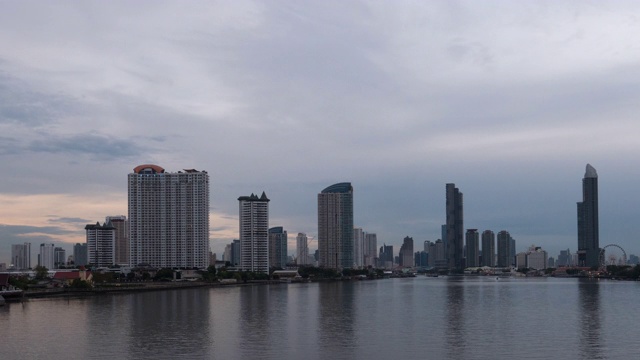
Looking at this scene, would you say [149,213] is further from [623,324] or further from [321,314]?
[623,324]

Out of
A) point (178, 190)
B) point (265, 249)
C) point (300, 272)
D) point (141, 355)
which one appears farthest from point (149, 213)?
point (141, 355)

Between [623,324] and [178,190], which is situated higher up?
[178,190]

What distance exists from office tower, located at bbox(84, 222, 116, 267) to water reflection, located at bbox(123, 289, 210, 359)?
104495mm

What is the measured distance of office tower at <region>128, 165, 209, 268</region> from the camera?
142 m

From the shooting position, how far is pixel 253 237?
16675 cm

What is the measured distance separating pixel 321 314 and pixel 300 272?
126589mm

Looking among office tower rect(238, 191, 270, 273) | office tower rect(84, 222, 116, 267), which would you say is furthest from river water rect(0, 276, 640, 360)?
office tower rect(238, 191, 270, 273)

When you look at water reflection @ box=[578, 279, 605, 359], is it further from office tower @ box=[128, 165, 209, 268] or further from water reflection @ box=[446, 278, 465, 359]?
office tower @ box=[128, 165, 209, 268]

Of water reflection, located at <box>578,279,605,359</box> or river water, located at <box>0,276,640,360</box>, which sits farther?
river water, located at <box>0,276,640,360</box>

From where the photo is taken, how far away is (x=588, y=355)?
30.7 metres

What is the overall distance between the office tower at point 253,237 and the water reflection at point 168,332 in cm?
10385

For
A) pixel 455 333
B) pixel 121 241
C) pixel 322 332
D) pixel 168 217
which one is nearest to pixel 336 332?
pixel 322 332

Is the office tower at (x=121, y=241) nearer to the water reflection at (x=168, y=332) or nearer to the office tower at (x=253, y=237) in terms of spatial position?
the office tower at (x=253, y=237)

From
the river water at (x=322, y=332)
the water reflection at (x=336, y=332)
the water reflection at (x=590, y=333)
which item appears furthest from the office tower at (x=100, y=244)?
the water reflection at (x=590, y=333)
